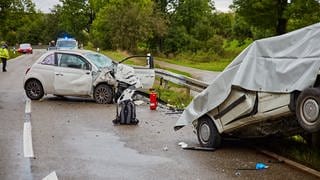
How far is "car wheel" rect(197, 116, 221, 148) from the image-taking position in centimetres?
929

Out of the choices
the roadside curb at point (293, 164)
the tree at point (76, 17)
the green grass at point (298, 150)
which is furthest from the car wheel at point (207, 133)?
the tree at point (76, 17)

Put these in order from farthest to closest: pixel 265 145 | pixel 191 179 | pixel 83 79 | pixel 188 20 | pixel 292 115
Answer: pixel 188 20
pixel 83 79
pixel 265 145
pixel 292 115
pixel 191 179

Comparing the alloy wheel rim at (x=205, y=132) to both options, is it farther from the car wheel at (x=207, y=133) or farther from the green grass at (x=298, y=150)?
the green grass at (x=298, y=150)

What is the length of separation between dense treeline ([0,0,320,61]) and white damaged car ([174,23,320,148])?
119ft

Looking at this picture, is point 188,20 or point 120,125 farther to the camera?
point 188,20

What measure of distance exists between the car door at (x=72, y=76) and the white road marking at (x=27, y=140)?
4.71 meters

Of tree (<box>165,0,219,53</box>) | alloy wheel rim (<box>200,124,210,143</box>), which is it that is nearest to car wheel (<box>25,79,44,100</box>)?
alloy wheel rim (<box>200,124,210,143</box>)

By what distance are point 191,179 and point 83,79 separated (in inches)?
400

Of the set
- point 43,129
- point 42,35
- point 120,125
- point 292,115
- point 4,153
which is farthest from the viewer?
point 42,35

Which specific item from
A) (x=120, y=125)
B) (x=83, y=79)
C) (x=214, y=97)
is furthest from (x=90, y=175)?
(x=83, y=79)

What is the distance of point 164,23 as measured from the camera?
70.4 meters

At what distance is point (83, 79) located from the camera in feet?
55.5

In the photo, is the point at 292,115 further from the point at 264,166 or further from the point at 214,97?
the point at 214,97

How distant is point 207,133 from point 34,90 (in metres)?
9.48
